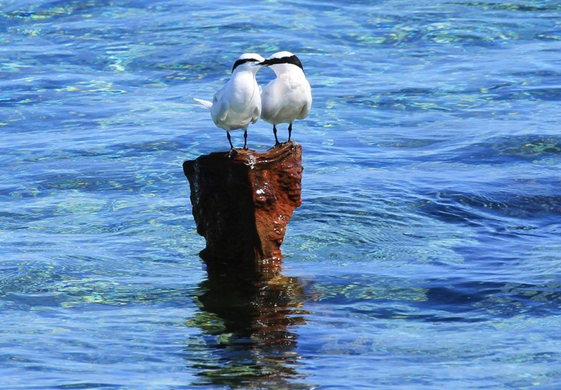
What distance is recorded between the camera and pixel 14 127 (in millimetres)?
14484

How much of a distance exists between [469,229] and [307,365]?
13.1ft

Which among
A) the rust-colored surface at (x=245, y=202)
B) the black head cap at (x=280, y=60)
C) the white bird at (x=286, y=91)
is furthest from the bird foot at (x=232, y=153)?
the black head cap at (x=280, y=60)

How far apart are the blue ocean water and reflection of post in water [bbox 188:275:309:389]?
2cm

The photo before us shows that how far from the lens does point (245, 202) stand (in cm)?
858

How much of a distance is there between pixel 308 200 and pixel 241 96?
119 inches

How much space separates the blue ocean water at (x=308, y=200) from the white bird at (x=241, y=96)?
1.46 metres

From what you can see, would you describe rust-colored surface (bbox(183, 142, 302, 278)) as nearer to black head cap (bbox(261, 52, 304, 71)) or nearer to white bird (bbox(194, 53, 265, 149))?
white bird (bbox(194, 53, 265, 149))

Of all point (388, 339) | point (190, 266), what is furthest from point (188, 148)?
point (388, 339)

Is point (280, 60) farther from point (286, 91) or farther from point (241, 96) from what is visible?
point (241, 96)

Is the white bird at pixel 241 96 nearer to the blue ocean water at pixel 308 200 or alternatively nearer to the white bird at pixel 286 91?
the white bird at pixel 286 91

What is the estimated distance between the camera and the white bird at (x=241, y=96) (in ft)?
27.0

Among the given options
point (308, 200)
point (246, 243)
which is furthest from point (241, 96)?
point (308, 200)

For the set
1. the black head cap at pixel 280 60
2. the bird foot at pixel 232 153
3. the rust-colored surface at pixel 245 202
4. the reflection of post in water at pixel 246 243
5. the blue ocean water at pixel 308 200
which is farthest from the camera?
the rust-colored surface at pixel 245 202

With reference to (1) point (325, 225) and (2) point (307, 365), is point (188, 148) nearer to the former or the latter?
(1) point (325, 225)
